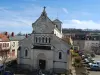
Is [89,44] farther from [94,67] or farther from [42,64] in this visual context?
[42,64]

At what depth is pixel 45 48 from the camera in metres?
45.0

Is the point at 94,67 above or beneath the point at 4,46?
beneath

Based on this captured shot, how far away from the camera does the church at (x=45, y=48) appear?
145ft

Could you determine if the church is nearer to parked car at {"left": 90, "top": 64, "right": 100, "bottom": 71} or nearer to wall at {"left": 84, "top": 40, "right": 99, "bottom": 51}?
parked car at {"left": 90, "top": 64, "right": 100, "bottom": 71}

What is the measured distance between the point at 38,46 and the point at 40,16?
22.6 feet

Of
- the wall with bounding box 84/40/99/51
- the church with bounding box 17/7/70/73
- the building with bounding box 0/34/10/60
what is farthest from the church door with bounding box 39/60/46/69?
the wall with bounding box 84/40/99/51

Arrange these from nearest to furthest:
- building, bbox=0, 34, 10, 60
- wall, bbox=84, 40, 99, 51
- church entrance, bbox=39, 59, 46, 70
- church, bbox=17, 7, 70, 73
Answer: church, bbox=17, 7, 70, 73
church entrance, bbox=39, 59, 46, 70
building, bbox=0, 34, 10, 60
wall, bbox=84, 40, 99, 51

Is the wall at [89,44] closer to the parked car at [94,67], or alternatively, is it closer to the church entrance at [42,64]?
the parked car at [94,67]

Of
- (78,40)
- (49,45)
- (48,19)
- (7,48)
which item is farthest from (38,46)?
(78,40)

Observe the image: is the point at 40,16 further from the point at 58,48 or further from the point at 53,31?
the point at 58,48

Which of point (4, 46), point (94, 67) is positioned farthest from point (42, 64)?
point (4, 46)

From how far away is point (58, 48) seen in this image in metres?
44.3

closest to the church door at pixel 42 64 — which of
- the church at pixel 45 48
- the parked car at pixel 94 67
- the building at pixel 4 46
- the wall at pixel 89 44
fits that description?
the church at pixel 45 48

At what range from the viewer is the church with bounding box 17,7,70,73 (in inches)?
1738
